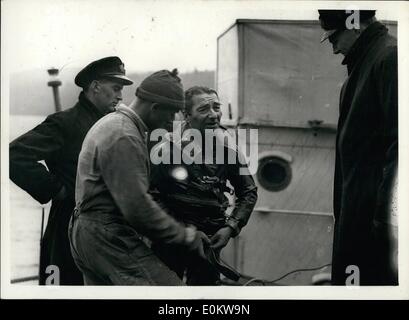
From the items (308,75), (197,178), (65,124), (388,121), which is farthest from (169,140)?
(388,121)

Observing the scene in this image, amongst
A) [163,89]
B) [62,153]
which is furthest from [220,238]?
[62,153]

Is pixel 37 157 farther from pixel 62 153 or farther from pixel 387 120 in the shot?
pixel 387 120

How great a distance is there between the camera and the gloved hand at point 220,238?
12.8ft

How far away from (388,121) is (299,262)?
971 millimetres

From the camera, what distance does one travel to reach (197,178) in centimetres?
390

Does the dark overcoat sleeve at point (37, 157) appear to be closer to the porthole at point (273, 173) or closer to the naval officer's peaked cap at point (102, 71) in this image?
the naval officer's peaked cap at point (102, 71)

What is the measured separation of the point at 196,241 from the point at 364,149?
1.10 meters

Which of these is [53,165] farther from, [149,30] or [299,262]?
[299,262]

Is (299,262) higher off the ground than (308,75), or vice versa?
(308,75)

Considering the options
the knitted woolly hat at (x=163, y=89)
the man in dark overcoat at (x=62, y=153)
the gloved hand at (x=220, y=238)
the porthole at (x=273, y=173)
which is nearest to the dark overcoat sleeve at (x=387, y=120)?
the porthole at (x=273, y=173)

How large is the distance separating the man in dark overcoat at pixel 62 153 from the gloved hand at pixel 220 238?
80 cm

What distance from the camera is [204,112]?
155 inches

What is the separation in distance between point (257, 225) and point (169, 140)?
714 millimetres
